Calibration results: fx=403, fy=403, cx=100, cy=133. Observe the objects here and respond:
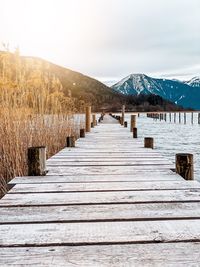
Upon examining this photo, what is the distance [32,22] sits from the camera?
803 centimetres

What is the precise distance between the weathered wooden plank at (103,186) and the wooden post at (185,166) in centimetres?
34

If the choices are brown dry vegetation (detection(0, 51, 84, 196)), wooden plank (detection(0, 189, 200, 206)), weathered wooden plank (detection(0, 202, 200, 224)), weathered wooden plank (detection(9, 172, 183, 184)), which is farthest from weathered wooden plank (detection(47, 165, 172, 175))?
weathered wooden plank (detection(0, 202, 200, 224))

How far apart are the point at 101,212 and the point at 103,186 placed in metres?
0.76

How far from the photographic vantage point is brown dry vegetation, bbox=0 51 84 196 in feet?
13.9

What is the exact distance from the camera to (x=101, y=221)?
1983 millimetres

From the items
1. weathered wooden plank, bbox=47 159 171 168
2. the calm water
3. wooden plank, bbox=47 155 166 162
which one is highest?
weathered wooden plank, bbox=47 159 171 168

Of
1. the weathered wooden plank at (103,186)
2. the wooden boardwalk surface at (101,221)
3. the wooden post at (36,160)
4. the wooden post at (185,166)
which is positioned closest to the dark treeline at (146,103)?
the wooden post at (185,166)

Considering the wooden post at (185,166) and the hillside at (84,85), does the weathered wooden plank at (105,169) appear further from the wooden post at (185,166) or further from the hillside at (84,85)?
the hillside at (84,85)

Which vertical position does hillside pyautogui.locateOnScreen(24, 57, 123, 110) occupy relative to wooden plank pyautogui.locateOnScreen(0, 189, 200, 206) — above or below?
above

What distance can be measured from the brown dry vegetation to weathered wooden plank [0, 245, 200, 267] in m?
2.52

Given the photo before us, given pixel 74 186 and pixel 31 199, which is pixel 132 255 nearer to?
pixel 31 199

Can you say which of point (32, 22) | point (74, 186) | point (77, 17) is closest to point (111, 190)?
point (74, 186)

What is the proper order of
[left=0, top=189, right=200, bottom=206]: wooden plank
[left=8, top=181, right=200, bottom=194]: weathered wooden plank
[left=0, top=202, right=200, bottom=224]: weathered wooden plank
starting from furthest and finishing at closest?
1. [left=8, top=181, right=200, bottom=194]: weathered wooden plank
2. [left=0, top=189, right=200, bottom=206]: wooden plank
3. [left=0, top=202, right=200, bottom=224]: weathered wooden plank

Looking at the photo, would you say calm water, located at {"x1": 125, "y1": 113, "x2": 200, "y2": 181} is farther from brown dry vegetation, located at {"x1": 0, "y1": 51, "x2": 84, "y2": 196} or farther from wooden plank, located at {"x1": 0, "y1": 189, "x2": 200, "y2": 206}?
wooden plank, located at {"x1": 0, "y1": 189, "x2": 200, "y2": 206}
